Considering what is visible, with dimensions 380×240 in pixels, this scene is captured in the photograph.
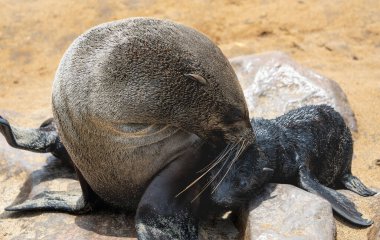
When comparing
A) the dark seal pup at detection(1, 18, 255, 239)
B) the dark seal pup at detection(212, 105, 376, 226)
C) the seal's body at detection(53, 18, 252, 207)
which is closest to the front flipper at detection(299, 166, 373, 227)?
the dark seal pup at detection(212, 105, 376, 226)

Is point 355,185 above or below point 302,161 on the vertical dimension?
below

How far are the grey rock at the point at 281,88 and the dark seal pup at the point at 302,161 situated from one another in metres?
1.06

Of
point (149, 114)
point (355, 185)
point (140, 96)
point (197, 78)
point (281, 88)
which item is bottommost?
point (355, 185)

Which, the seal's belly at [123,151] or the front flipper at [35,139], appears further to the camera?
the front flipper at [35,139]

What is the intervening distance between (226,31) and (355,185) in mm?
5124

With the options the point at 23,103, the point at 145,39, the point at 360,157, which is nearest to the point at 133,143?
the point at 145,39

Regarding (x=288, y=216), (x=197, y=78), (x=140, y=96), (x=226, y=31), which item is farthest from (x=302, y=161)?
(x=226, y=31)

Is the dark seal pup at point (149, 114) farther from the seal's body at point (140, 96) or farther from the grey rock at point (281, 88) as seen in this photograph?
the grey rock at point (281, 88)

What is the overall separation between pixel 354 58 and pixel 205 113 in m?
5.64

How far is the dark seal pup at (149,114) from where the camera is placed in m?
4.26

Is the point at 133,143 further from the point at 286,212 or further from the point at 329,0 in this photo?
the point at 329,0

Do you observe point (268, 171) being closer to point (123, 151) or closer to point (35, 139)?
point (123, 151)

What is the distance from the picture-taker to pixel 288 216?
441 cm

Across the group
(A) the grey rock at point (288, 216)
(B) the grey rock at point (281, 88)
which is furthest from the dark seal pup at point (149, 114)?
(B) the grey rock at point (281, 88)
